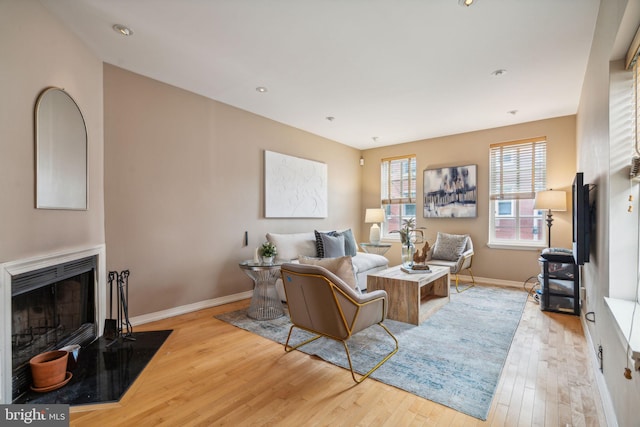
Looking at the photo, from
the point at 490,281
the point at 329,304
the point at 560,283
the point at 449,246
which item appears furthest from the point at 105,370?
the point at 490,281

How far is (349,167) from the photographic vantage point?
647 centimetres

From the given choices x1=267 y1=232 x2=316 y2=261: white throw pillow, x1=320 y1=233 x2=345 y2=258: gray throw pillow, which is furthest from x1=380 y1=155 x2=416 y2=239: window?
x1=267 y1=232 x2=316 y2=261: white throw pillow

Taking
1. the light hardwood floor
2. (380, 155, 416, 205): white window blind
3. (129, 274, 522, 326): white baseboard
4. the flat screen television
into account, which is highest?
(380, 155, 416, 205): white window blind

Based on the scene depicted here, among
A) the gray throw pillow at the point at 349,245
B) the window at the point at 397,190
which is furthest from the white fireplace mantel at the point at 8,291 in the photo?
the window at the point at 397,190

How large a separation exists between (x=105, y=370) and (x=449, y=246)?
4.87 meters

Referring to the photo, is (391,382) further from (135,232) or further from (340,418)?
(135,232)

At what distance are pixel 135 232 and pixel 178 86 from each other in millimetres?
1796

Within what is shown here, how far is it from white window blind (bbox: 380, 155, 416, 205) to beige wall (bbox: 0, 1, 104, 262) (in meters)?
5.31

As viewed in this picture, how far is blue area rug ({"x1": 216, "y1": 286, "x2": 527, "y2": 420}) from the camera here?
6.55ft

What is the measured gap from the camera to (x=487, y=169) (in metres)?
5.19

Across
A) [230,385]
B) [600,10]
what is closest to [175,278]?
[230,385]

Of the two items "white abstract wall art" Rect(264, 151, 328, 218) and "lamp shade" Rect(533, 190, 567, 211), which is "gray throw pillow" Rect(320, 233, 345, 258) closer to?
"white abstract wall art" Rect(264, 151, 328, 218)

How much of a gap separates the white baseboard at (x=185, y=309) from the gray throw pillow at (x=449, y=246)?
327 centimetres

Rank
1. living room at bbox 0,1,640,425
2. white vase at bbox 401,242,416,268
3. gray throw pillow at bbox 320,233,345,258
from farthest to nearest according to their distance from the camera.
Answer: gray throw pillow at bbox 320,233,345,258 → white vase at bbox 401,242,416,268 → living room at bbox 0,1,640,425
